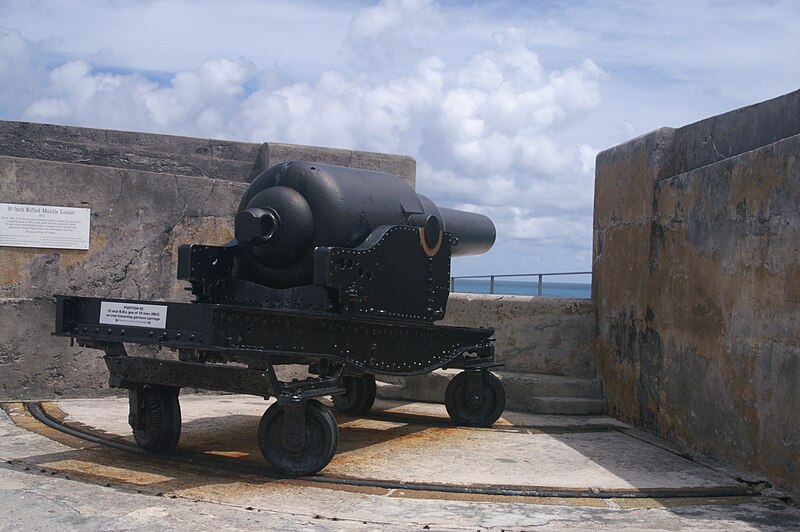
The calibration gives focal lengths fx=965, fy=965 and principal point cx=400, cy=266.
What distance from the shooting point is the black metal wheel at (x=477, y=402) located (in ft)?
26.6

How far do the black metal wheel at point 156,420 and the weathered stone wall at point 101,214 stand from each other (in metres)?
2.54

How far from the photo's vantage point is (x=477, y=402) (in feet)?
26.7

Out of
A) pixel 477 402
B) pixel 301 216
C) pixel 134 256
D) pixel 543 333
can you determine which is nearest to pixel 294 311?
pixel 301 216

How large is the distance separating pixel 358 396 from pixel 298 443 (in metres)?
2.80

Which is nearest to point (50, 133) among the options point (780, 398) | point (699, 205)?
point (699, 205)

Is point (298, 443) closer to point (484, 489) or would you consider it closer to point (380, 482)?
point (380, 482)

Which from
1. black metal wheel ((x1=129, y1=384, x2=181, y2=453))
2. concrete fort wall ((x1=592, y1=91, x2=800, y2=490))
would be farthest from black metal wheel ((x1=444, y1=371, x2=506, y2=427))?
black metal wheel ((x1=129, y1=384, x2=181, y2=453))

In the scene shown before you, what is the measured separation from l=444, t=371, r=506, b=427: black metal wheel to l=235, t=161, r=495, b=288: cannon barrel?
1.89 meters

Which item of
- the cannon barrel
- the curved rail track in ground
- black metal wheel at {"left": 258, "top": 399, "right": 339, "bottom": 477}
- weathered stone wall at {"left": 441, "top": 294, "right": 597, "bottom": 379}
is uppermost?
the cannon barrel

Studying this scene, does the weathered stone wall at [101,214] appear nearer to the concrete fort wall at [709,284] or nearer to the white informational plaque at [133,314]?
the white informational plaque at [133,314]

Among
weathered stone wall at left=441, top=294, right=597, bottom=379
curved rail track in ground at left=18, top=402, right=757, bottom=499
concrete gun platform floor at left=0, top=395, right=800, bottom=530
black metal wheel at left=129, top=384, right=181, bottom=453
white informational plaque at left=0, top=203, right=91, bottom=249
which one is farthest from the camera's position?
weathered stone wall at left=441, top=294, right=597, bottom=379

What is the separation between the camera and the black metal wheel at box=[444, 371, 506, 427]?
8117mm

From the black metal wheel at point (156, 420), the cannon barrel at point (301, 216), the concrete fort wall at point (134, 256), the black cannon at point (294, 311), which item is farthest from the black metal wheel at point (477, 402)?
the black metal wheel at point (156, 420)

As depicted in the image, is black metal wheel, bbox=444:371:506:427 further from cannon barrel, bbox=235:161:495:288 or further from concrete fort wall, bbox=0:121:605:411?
cannon barrel, bbox=235:161:495:288
